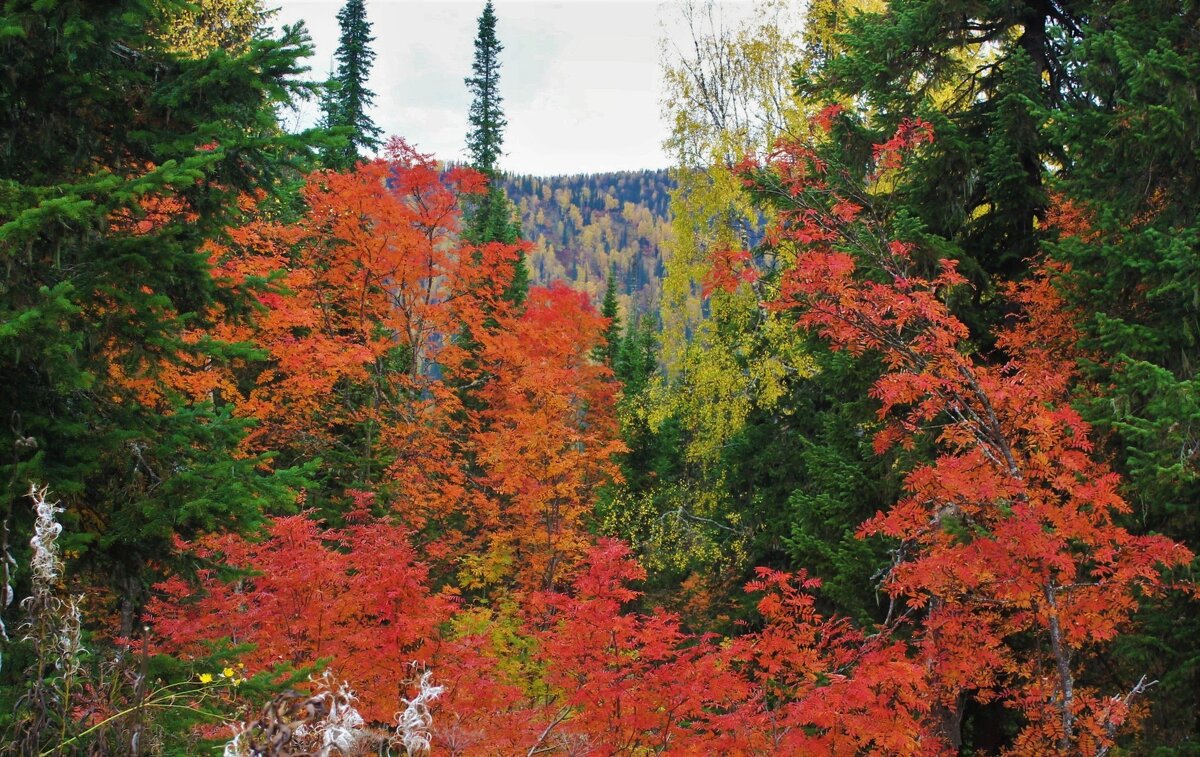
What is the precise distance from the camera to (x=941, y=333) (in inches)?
217

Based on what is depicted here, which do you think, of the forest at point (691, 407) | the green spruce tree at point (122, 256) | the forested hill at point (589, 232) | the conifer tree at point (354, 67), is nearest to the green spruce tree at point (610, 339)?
the conifer tree at point (354, 67)

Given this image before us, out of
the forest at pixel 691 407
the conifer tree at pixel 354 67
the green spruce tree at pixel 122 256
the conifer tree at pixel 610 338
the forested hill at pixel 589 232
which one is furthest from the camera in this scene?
the forested hill at pixel 589 232

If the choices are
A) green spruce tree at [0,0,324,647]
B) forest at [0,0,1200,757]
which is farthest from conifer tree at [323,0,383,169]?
green spruce tree at [0,0,324,647]

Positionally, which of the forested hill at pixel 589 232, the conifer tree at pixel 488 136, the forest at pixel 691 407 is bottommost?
the forest at pixel 691 407

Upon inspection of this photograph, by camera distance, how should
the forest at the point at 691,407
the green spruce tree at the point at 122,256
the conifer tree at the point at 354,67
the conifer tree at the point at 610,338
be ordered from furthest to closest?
1. the conifer tree at the point at 610,338
2. the conifer tree at the point at 354,67
3. the forest at the point at 691,407
4. the green spruce tree at the point at 122,256

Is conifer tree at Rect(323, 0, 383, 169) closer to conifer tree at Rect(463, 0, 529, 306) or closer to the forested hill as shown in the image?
conifer tree at Rect(463, 0, 529, 306)

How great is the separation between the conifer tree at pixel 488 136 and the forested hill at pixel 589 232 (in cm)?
11498

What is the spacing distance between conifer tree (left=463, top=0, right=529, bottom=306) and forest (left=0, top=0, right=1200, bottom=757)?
41.9 ft

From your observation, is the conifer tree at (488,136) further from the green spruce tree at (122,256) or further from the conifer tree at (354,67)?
the green spruce tree at (122,256)

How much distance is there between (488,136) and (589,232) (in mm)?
153067

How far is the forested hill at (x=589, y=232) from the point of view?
160 metres

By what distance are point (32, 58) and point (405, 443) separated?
937cm

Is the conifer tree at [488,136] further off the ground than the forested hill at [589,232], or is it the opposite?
the forested hill at [589,232]

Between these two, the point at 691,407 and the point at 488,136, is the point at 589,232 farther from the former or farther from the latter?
the point at 691,407
